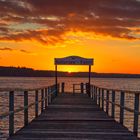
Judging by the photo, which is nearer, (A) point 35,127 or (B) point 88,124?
(A) point 35,127

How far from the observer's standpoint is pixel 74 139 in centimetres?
1048

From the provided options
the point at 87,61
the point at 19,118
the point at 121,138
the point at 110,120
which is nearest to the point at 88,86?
the point at 87,61

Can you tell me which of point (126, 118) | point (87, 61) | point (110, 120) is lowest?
point (126, 118)

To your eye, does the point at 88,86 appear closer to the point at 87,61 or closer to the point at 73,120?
the point at 87,61

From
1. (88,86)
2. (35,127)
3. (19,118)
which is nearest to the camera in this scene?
(35,127)

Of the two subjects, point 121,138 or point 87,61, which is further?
point 87,61

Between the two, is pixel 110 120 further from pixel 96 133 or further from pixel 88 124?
pixel 96 133

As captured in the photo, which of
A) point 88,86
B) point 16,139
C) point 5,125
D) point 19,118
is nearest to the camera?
point 16,139

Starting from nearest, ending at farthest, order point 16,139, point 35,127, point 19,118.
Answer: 1. point 16,139
2. point 35,127
3. point 19,118

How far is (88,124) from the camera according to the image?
13898 millimetres

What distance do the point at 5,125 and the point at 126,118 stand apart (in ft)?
45.9

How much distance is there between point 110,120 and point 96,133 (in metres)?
3.68

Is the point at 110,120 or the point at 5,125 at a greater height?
the point at 110,120

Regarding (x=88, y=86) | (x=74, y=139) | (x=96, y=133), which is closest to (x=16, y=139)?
(x=74, y=139)
